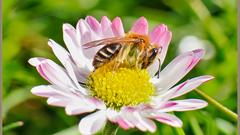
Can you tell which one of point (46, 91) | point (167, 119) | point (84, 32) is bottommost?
point (167, 119)

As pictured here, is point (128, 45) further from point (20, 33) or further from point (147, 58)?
point (20, 33)

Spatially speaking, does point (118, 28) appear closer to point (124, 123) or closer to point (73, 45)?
point (73, 45)

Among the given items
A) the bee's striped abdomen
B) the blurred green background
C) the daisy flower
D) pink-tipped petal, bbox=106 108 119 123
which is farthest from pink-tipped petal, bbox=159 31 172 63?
the blurred green background

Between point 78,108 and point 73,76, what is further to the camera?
point 73,76

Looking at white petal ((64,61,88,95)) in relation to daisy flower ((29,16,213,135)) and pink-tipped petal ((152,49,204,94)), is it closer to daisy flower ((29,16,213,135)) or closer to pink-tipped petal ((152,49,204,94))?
daisy flower ((29,16,213,135))

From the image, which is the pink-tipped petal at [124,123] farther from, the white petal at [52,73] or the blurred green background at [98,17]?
the blurred green background at [98,17]

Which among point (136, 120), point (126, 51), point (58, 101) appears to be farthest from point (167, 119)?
point (126, 51)
